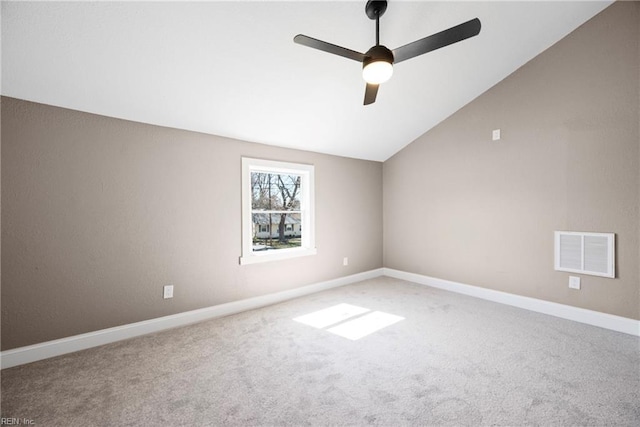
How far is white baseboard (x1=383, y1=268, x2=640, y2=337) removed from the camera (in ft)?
9.25

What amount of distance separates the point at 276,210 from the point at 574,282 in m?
3.56

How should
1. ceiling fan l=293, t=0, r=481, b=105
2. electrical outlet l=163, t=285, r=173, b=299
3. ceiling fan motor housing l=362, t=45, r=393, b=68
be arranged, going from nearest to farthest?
ceiling fan l=293, t=0, r=481, b=105 < ceiling fan motor housing l=362, t=45, r=393, b=68 < electrical outlet l=163, t=285, r=173, b=299

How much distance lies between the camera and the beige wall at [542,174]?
2.82 meters

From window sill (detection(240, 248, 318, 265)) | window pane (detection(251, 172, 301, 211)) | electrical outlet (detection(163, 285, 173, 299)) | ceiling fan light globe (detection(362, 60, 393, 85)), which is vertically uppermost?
ceiling fan light globe (detection(362, 60, 393, 85))

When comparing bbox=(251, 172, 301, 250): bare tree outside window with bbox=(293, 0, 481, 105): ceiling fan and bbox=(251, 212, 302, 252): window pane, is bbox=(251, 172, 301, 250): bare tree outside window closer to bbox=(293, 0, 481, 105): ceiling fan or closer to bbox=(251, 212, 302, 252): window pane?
bbox=(251, 212, 302, 252): window pane

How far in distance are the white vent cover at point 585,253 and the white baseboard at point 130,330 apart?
301 cm

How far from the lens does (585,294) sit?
10.0 feet

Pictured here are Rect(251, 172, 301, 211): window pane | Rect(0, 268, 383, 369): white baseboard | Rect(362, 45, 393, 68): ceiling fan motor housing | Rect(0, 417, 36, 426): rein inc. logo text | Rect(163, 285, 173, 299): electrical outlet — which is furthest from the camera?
Rect(251, 172, 301, 211): window pane

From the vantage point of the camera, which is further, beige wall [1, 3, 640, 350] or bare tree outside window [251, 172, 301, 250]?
bare tree outside window [251, 172, 301, 250]

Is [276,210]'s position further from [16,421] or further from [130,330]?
[16,421]

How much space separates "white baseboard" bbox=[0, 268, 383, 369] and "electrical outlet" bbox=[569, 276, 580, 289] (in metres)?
3.02

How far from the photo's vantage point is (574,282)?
3121mm

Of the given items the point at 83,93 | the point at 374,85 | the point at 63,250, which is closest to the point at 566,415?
the point at 374,85

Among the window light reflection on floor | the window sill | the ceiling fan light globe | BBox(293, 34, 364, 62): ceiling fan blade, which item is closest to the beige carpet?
the window light reflection on floor
